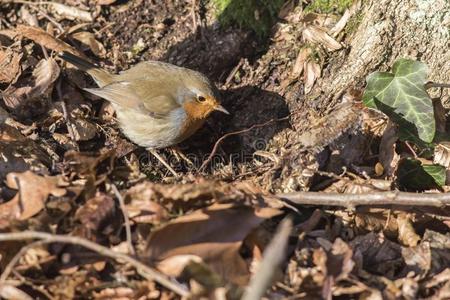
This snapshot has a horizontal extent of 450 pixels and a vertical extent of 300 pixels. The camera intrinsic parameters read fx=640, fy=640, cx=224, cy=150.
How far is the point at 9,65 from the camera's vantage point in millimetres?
4719

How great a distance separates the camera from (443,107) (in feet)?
14.4

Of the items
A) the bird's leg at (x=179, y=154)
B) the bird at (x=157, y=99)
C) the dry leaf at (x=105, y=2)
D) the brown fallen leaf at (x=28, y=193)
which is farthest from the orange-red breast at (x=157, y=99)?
the brown fallen leaf at (x=28, y=193)

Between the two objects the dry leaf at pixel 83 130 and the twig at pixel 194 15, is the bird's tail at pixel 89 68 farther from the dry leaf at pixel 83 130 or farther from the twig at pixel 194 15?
the twig at pixel 194 15

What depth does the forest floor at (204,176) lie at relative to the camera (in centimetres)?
296

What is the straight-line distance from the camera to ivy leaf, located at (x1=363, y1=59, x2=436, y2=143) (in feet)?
13.1

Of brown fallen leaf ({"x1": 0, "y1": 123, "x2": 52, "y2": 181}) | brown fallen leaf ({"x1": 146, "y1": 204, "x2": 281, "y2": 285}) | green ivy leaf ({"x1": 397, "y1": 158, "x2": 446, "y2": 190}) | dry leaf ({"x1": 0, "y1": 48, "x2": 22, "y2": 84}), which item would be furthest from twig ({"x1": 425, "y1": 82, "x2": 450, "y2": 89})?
dry leaf ({"x1": 0, "y1": 48, "x2": 22, "y2": 84})

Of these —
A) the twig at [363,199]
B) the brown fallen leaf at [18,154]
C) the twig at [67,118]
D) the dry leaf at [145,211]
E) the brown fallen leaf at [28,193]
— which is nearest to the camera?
the dry leaf at [145,211]

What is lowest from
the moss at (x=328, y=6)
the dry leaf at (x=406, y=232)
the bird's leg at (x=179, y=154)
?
the bird's leg at (x=179, y=154)

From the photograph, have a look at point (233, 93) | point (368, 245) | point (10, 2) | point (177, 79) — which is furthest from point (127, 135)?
point (368, 245)

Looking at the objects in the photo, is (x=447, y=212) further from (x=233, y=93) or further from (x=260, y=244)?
(x=233, y=93)

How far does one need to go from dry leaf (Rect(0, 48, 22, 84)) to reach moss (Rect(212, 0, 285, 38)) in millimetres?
1563

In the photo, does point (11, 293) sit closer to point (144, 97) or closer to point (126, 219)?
point (126, 219)

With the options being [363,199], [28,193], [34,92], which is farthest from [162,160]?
[363,199]

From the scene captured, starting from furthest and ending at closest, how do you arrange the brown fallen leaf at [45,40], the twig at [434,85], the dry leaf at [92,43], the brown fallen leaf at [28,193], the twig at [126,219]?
the dry leaf at [92,43] < the brown fallen leaf at [45,40] < the twig at [434,85] < the brown fallen leaf at [28,193] < the twig at [126,219]
